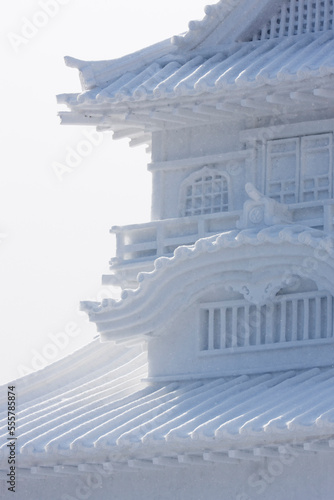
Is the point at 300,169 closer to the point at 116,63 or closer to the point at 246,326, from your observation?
the point at 246,326

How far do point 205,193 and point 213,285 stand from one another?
5.39 feet

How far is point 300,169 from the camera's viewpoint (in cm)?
2147

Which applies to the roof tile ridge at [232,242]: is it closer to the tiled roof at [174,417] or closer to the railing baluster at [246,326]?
the railing baluster at [246,326]

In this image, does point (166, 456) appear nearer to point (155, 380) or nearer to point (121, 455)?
point (121, 455)

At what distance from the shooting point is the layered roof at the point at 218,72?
69.4 ft

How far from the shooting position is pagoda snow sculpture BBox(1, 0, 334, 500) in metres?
19.4

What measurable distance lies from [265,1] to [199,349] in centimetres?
427

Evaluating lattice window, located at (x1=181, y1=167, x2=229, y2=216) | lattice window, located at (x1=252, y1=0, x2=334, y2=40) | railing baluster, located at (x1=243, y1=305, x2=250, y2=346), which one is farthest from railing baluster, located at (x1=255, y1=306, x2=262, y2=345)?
lattice window, located at (x1=252, y1=0, x2=334, y2=40)

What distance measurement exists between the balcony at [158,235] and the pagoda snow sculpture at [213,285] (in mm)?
23

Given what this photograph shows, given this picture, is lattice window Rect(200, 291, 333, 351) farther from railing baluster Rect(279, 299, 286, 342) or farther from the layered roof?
the layered roof

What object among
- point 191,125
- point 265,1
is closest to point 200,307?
point 191,125

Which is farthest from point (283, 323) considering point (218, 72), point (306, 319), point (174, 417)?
point (218, 72)

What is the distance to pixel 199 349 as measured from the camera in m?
21.5

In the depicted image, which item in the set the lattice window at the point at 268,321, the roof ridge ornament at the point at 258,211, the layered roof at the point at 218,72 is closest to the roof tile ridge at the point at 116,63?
the layered roof at the point at 218,72
